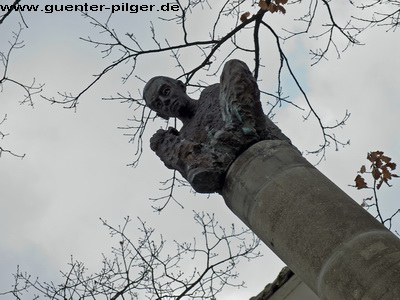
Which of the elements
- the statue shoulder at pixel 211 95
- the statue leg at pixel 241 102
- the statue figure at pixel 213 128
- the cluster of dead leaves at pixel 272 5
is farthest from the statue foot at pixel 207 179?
the cluster of dead leaves at pixel 272 5

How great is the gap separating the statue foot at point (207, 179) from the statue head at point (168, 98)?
989 mm

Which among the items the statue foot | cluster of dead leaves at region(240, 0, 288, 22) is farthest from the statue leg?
cluster of dead leaves at region(240, 0, 288, 22)

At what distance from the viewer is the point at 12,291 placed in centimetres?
930

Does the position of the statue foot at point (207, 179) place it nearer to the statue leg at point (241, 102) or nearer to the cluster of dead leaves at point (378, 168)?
the statue leg at point (241, 102)

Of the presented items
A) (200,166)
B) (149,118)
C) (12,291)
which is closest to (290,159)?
(200,166)

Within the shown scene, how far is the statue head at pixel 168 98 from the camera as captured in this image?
5.30m

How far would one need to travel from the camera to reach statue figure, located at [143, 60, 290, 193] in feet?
14.5

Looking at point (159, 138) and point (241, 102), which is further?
point (159, 138)

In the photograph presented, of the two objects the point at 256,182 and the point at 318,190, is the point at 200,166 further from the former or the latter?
the point at 318,190

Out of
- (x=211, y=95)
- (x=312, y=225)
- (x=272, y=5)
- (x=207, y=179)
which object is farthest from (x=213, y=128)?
(x=272, y=5)

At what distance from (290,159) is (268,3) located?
413 centimetres

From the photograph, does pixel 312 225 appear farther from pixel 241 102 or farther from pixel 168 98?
pixel 168 98

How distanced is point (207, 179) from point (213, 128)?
0.60 m

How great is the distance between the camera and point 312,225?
3.57m
